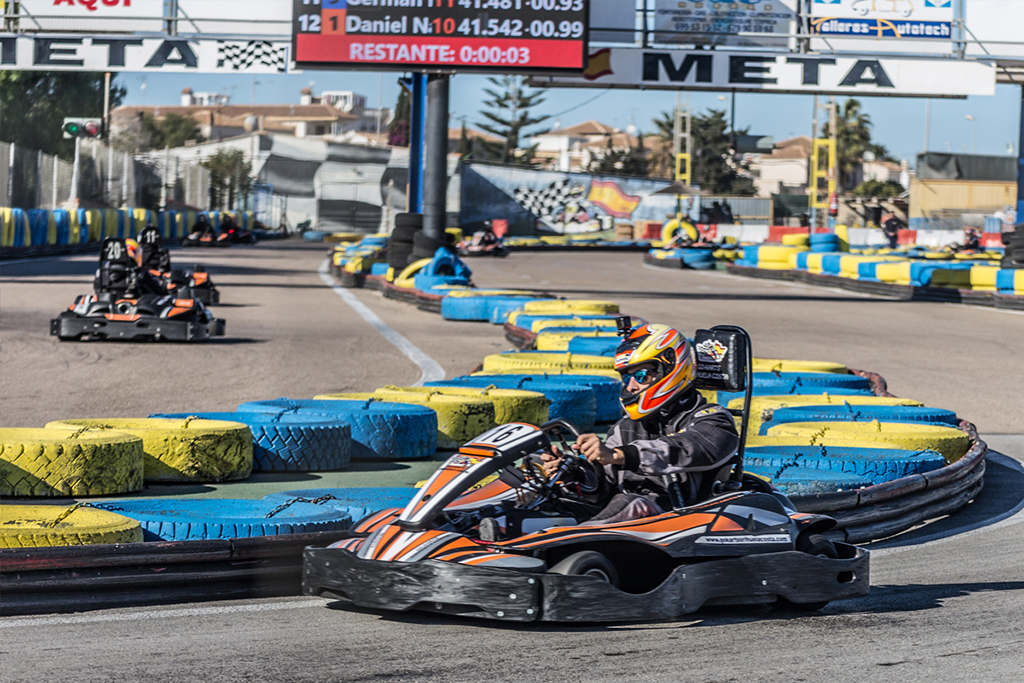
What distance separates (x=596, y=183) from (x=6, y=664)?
57.7 metres

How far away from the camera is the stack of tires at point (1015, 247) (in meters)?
20.7

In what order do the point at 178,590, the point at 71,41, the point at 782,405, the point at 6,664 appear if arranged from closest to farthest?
the point at 6,664 < the point at 178,590 < the point at 782,405 < the point at 71,41

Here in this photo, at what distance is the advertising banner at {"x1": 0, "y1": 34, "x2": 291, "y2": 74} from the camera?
67.3 feet

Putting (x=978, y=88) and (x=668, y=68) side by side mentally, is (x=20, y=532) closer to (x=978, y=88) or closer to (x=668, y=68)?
(x=668, y=68)

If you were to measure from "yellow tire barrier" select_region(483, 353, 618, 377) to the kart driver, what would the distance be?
14.2ft

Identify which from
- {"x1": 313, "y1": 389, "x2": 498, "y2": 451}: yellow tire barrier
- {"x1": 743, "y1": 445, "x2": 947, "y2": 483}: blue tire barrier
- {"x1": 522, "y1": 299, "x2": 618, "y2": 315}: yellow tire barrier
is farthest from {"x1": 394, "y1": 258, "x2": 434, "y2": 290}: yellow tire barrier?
{"x1": 743, "y1": 445, "x2": 947, "y2": 483}: blue tire barrier

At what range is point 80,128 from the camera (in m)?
33.0

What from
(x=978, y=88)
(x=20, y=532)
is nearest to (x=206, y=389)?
(x=20, y=532)

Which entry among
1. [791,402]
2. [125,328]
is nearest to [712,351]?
[791,402]

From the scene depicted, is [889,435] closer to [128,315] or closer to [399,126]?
[128,315]

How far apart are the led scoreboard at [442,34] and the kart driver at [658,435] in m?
16.4

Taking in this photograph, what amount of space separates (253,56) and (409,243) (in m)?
4.01

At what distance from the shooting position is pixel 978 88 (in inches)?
844

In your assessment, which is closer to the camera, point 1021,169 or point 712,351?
point 712,351
